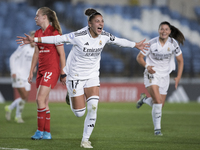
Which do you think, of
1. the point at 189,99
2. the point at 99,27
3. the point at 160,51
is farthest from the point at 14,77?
the point at 189,99

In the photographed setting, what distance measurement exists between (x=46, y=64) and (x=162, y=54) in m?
2.72

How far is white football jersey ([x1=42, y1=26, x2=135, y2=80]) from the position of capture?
6074mm

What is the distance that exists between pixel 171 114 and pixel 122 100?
15.6ft

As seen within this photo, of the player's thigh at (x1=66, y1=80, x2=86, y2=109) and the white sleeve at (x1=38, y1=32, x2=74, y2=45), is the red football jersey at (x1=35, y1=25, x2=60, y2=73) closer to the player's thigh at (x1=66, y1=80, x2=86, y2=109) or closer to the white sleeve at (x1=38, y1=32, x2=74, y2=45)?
the player's thigh at (x1=66, y1=80, x2=86, y2=109)

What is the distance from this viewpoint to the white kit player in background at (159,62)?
8.16 meters

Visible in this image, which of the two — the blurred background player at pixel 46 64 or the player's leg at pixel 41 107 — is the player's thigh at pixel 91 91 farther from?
the player's leg at pixel 41 107

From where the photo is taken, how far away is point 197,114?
485 inches

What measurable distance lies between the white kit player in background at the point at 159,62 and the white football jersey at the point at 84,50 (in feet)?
6.14

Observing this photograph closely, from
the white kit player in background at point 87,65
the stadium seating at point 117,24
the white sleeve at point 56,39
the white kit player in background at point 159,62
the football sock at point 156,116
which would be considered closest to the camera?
the white sleeve at point 56,39

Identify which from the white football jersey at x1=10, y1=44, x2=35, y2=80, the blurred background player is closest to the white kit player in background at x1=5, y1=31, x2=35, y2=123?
the white football jersey at x1=10, y1=44, x2=35, y2=80

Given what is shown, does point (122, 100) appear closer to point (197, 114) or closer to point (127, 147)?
point (197, 114)

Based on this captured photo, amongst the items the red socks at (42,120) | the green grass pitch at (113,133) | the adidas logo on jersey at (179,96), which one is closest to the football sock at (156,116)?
the green grass pitch at (113,133)

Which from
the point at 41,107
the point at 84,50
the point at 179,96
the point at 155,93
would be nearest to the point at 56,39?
the point at 84,50

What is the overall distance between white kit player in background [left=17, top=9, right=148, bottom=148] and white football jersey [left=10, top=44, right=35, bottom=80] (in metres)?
3.88
